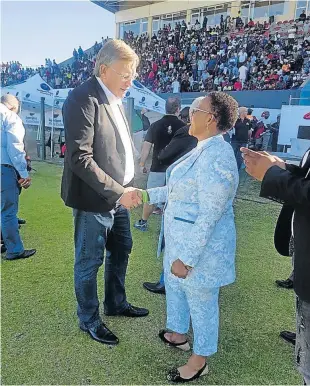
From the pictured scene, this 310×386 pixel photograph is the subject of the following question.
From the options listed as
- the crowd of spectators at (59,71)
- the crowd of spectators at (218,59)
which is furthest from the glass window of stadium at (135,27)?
the crowd of spectators at (59,71)

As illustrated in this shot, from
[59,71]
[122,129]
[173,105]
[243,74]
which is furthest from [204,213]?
[59,71]

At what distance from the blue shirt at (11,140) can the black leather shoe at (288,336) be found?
2885 millimetres

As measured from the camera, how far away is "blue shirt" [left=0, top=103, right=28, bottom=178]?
3.63 meters

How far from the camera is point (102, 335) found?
2.56m

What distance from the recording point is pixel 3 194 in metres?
3.83

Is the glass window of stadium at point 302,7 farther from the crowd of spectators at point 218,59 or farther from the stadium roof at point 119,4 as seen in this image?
the stadium roof at point 119,4

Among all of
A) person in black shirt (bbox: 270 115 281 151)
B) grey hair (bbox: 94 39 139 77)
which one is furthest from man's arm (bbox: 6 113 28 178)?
person in black shirt (bbox: 270 115 281 151)

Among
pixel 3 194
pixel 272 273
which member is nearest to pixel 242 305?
pixel 272 273

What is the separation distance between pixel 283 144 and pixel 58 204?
7.36 metres

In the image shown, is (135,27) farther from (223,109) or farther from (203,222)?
(203,222)

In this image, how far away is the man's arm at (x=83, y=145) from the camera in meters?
2.17

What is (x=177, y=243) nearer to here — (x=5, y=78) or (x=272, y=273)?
(x=272, y=273)

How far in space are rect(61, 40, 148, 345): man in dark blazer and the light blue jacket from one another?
39cm

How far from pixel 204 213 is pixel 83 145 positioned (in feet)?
2.73
